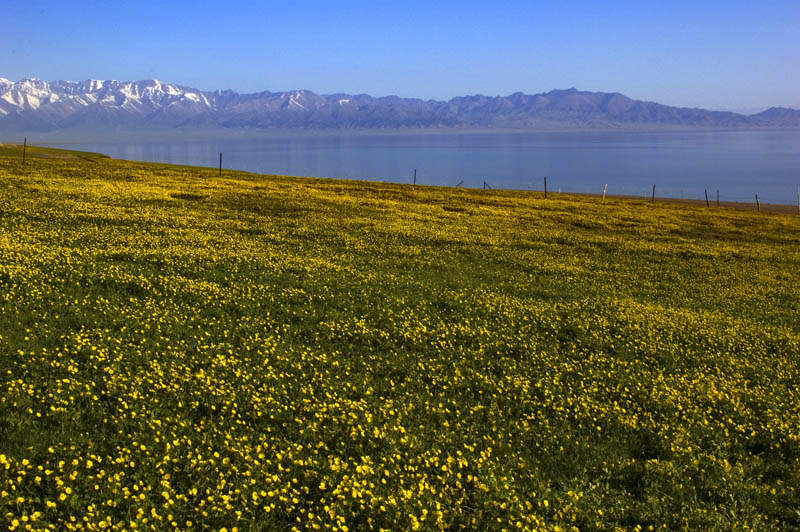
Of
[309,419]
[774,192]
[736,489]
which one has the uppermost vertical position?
[774,192]

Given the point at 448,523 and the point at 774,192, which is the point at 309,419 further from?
the point at 774,192

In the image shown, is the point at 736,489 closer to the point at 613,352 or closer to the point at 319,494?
the point at 613,352

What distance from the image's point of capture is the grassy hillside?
10312 millimetres

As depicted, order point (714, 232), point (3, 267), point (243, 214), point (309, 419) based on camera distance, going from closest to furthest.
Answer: point (309, 419) → point (3, 267) → point (243, 214) → point (714, 232)

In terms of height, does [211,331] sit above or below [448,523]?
above

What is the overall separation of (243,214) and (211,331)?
27013mm

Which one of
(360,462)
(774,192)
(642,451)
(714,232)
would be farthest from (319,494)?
(774,192)

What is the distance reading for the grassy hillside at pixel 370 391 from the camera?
10.3m

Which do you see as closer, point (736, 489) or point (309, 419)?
point (736, 489)

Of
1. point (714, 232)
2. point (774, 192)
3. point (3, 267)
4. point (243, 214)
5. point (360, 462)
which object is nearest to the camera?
point (360, 462)

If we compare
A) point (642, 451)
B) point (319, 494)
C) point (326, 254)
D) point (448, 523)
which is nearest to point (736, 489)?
point (642, 451)

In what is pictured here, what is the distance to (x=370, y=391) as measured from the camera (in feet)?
48.6

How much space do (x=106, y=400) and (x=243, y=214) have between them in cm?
3175

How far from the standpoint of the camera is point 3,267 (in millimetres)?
19484
